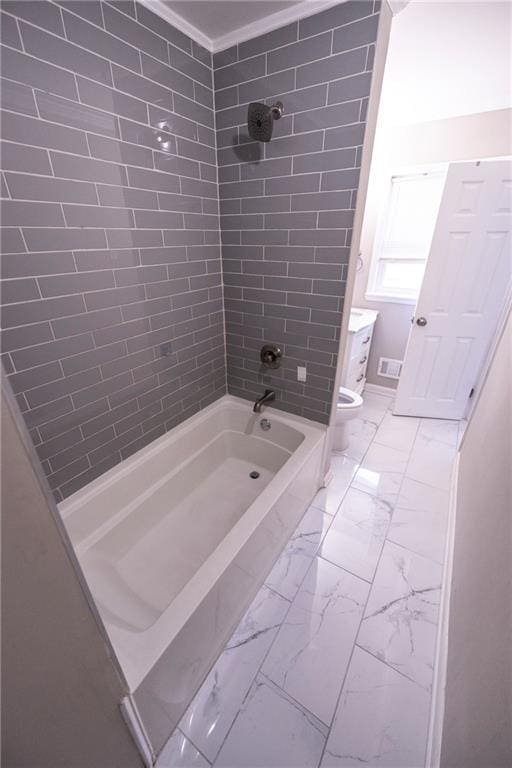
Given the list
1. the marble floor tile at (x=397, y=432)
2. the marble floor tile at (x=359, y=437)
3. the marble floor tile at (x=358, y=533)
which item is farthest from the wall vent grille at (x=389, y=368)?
the marble floor tile at (x=358, y=533)

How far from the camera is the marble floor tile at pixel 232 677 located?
101cm

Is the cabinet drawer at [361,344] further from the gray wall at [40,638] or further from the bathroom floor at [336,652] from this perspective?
the gray wall at [40,638]

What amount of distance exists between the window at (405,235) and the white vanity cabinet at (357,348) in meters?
0.33

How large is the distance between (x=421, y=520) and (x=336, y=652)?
3.02ft

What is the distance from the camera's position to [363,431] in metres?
2.61

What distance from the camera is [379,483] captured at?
2045 mm

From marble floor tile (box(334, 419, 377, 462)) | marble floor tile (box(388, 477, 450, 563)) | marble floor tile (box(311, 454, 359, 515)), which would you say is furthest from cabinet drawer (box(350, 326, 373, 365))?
marble floor tile (box(388, 477, 450, 563))

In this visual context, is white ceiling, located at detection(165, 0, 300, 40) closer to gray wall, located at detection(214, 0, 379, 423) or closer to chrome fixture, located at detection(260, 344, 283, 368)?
gray wall, located at detection(214, 0, 379, 423)

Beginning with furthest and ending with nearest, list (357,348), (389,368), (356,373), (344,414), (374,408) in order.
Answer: (389,368)
(374,408)
(356,373)
(357,348)
(344,414)

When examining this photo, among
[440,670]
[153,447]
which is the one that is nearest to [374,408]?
[440,670]

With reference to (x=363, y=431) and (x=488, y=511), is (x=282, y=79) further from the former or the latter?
(x=363, y=431)

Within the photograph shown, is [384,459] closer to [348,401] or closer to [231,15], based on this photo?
[348,401]

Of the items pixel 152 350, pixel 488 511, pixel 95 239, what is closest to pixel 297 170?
pixel 95 239

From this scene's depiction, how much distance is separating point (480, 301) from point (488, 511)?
6.25ft
